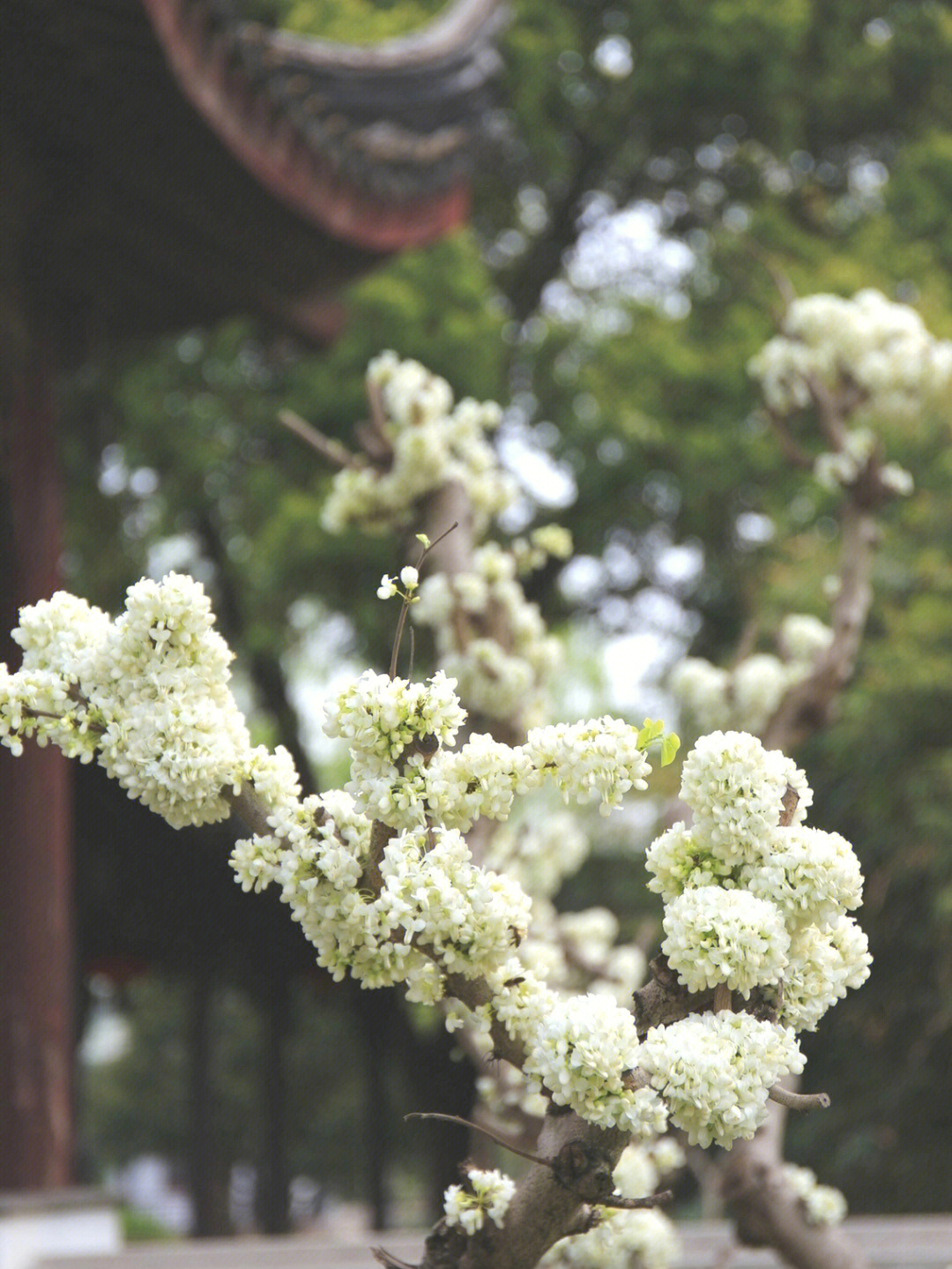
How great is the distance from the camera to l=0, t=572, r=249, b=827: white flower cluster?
204cm

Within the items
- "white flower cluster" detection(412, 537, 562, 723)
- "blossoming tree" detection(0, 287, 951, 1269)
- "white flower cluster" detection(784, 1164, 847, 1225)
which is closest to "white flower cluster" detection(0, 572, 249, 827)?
"blossoming tree" detection(0, 287, 951, 1269)

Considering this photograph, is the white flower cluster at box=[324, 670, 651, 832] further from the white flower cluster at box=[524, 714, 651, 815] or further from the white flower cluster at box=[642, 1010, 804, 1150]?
the white flower cluster at box=[642, 1010, 804, 1150]

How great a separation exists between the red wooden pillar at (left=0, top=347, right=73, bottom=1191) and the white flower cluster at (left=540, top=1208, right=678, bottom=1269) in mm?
2707

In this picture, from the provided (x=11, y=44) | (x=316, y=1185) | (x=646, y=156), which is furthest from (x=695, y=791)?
(x=316, y=1185)

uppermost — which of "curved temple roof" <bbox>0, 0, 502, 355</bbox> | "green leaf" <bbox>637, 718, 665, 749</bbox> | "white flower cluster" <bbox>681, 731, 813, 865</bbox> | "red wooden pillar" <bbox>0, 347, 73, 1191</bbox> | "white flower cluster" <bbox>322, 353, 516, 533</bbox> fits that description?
"curved temple roof" <bbox>0, 0, 502, 355</bbox>

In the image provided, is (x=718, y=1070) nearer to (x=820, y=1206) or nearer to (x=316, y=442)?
(x=820, y=1206)

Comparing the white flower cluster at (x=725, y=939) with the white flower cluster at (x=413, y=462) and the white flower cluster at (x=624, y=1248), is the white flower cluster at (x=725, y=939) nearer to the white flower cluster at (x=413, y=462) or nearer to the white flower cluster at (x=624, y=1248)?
the white flower cluster at (x=624, y=1248)

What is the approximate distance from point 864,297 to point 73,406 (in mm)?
6240

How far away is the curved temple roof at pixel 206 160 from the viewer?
497 cm

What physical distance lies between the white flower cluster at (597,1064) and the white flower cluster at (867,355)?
2967mm

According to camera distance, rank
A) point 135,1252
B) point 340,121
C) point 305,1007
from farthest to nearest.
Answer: point 305,1007 < point 340,121 < point 135,1252

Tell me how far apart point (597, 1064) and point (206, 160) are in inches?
166

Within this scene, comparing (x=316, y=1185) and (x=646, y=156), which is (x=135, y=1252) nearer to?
(x=646, y=156)

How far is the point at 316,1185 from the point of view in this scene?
24.2 m
